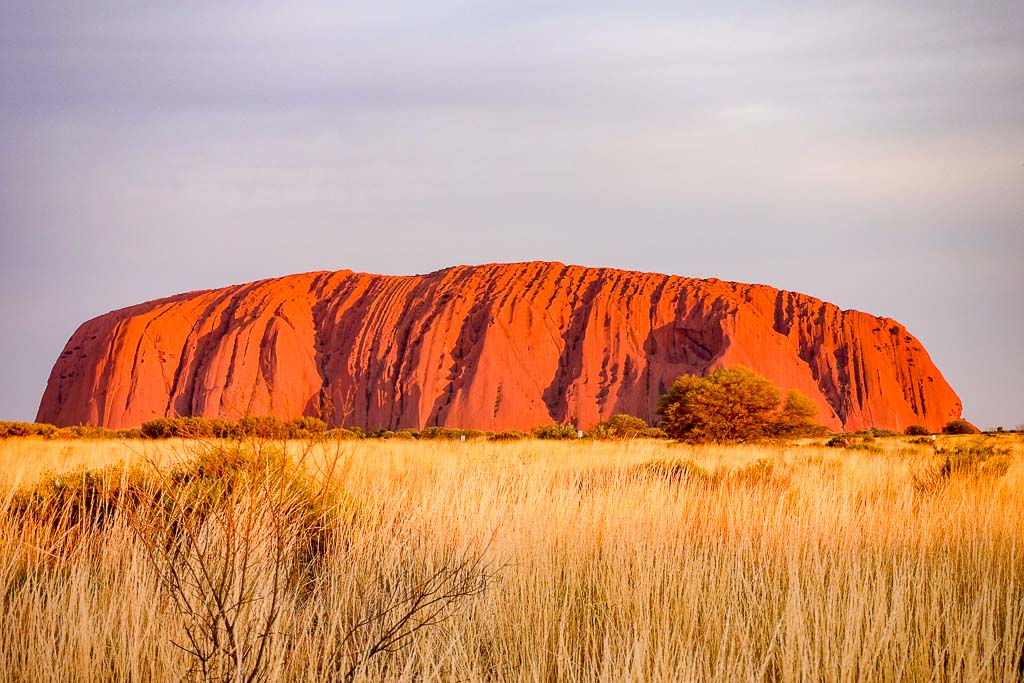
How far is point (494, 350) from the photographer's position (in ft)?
174

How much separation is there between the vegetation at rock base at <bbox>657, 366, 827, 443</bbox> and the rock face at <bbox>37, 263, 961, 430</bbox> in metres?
25.8

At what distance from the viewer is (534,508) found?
5.29 m

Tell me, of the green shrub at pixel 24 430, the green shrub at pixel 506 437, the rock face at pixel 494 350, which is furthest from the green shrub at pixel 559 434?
the rock face at pixel 494 350

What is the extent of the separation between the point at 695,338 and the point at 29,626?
181ft

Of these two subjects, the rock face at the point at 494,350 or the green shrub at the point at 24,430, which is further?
the rock face at the point at 494,350

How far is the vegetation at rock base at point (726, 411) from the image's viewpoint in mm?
22297

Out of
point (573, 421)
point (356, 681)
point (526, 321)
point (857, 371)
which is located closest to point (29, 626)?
point (356, 681)

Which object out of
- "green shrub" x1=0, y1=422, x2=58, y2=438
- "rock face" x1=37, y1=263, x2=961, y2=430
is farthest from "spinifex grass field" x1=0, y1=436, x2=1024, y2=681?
"rock face" x1=37, y1=263, x2=961, y2=430

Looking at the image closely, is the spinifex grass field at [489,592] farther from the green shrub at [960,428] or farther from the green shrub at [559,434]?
the green shrub at [960,428]

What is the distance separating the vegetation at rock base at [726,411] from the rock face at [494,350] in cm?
2576

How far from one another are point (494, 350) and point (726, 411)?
31641 mm

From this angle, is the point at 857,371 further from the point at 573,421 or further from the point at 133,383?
the point at 133,383

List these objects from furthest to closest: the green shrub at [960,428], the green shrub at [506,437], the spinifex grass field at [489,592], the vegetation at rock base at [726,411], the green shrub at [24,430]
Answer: the green shrub at [960,428]
the green shrub at [506,437]
the green shrub at [24,430]
the vegetation at rock base at [726,411]
the spinifex grass field at [489,592]

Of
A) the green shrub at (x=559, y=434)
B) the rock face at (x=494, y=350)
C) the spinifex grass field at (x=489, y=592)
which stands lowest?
the green shrub at (x=559, y=434)
